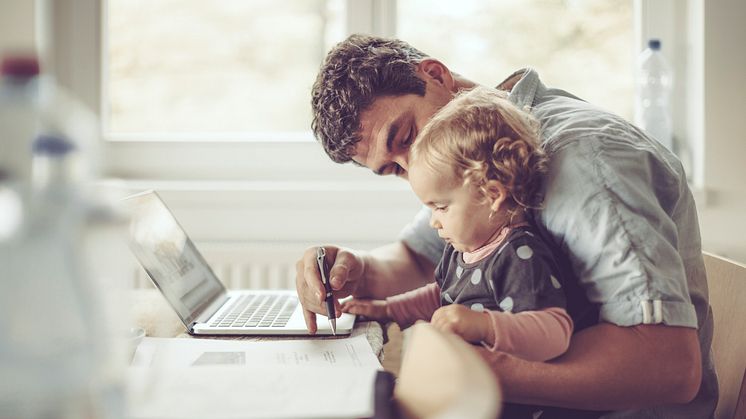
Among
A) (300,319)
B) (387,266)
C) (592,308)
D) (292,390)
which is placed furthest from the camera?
(387,266)

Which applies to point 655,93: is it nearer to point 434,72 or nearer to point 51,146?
point 434,72

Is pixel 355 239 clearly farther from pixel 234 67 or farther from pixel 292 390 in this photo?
pixel 292 390

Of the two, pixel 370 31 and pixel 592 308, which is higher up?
pixel 370 31

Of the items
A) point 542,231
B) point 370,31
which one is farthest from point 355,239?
point 542,231

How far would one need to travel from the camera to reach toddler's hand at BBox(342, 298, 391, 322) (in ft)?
4.29

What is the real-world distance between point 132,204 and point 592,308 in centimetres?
80

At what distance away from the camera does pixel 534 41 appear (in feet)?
7.85

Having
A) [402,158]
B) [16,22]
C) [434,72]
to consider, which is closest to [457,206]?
[402,158]

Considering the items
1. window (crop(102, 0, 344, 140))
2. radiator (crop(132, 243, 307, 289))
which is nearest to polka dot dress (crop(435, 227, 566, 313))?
radiator (crop(132, 243, 307, 289))

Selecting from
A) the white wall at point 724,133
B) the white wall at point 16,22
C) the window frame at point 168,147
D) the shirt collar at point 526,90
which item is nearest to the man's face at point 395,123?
the shirt collar at point 526,90

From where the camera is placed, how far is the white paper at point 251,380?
0.69 meters

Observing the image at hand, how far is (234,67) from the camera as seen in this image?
247 cm

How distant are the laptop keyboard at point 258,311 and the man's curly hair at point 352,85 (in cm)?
32

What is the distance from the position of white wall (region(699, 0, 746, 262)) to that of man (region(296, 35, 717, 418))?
3.61 ft
